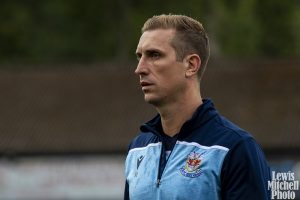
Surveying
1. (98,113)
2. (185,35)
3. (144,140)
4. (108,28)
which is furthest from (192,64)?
(108,28)

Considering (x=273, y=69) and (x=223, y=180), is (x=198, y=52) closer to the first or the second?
(x=223, y=180)

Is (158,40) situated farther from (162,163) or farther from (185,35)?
(162,163)

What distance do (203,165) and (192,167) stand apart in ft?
0.17

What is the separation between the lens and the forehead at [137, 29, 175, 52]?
429cm

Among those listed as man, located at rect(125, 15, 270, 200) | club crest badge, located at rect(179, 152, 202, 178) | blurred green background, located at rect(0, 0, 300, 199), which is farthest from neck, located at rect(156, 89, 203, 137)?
blurred green background, located at rect(0, 0, 300, 199)

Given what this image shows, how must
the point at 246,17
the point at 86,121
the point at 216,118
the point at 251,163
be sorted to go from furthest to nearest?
the point at 246,17, the point at 86,121, the point at 216,118, the point at 251,163

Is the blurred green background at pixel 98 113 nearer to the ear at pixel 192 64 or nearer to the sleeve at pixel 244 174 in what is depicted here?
the ear at pixel 192 64

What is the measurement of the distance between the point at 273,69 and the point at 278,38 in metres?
17.4

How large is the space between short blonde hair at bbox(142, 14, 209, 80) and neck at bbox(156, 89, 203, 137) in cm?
15

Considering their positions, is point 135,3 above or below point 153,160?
above

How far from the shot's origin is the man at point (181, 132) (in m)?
4.03

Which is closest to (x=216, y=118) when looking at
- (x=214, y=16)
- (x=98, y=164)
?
(x=98, y=164)

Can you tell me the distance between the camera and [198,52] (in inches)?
170

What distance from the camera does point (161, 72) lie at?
168 inches
